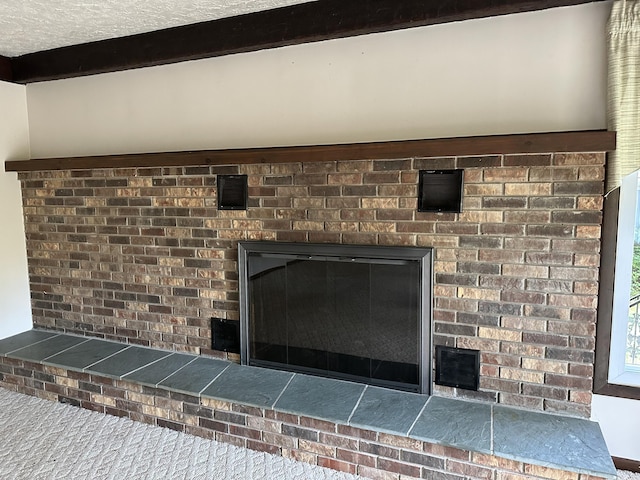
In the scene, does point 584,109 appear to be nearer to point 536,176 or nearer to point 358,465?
point 536,176

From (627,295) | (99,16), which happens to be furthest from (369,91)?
(627,295)

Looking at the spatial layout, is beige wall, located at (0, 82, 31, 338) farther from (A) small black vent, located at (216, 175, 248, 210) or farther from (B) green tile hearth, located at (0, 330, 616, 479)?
(A) small black vent, located at (216, 175, 248, 210)

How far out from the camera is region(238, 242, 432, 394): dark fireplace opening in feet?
7.88

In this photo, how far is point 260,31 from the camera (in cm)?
251

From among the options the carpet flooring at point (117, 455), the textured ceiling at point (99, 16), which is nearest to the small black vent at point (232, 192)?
the textured ceiling at point (99, 16)

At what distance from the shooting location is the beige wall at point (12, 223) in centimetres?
334

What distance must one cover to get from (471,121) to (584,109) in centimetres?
49

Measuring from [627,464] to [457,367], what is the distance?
3.02 feet

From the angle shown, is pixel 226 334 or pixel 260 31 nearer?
pixel 260 31

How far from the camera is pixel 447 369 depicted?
2371 mm

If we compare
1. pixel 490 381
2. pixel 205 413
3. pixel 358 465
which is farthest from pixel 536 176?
pixel 205 413

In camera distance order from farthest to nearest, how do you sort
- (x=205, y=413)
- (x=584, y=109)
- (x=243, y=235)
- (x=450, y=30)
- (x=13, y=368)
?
1. (x=13, y=368)
2. (x=243, y=235)
3. (x=205, y=413)
4. (x=450, y=30)
5. (x=584, y=109)

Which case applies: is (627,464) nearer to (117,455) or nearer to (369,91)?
(369,91)

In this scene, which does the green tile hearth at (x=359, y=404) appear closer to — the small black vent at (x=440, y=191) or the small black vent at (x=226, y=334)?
the small black vent at (x=226, y=334)
